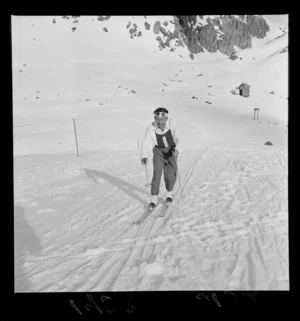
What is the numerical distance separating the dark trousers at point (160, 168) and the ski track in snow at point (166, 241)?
0.43m

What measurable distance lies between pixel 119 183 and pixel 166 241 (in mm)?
3151

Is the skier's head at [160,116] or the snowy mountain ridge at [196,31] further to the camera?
the snowy mountain ridge at [196,31]

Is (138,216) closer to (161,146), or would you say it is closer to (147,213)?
(147,213)

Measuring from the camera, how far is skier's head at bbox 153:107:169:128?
4.35m

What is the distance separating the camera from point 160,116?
14.4ft

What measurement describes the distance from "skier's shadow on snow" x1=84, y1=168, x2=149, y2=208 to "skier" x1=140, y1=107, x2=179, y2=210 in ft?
2.17

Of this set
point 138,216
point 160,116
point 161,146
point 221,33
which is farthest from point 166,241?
point 221,33

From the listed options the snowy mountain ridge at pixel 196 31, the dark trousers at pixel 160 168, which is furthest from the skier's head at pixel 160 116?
the snowy mountain ridge at pixel 196 31

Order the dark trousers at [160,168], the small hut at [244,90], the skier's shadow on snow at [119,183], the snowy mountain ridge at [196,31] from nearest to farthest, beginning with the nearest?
the dark trousers at [160,168]
the skier's shadow on snow at [119,183]
the small hut at [244,90]
the snowy mountain ridge at [196,31]

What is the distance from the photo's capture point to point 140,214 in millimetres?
4656

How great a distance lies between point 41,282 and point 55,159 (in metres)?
7.59

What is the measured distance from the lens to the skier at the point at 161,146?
4452 mm

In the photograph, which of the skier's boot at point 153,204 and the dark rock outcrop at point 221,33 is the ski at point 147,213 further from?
the dark rock outcrop at point 221,33

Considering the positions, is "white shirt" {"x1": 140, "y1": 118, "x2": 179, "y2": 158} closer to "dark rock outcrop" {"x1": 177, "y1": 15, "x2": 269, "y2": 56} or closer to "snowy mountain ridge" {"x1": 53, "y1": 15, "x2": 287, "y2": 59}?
"snowy mountain ridge" {"x1": 53, "y1": 15, "x2": 287, "y2": 59}
